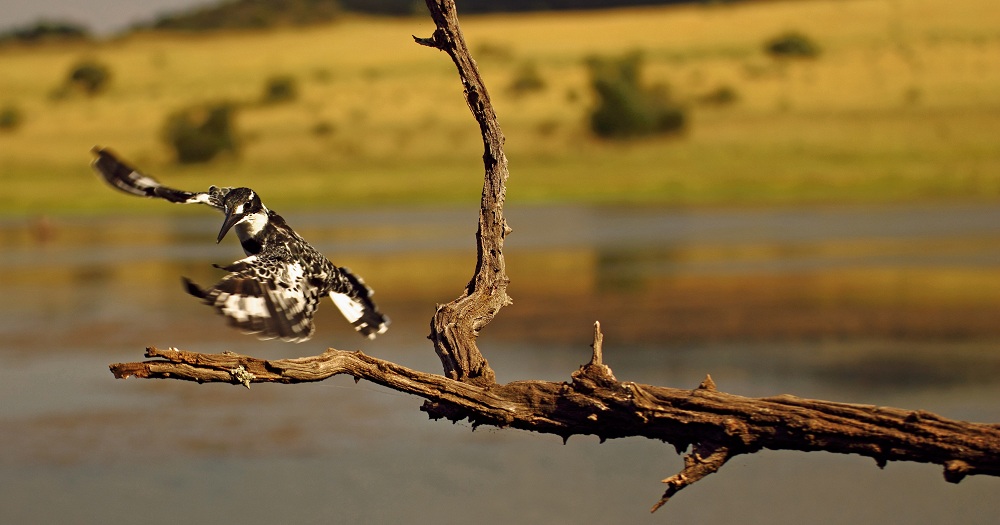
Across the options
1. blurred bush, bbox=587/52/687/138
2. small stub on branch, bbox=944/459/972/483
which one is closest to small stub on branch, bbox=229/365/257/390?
small stub on branch, bbox=944/459/972/483

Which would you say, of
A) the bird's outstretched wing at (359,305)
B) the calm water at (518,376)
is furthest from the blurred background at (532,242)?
the bird's outstretched wing at (359,305)

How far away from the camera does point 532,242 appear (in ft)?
77.5

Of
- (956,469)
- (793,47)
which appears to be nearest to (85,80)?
(793,47)

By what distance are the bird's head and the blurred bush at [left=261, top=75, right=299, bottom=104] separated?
115 ft

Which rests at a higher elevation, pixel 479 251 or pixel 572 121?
pixel 572 121

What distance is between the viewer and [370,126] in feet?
120

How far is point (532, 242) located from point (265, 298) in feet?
59.3

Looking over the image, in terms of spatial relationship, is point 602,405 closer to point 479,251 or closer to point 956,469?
point 479,251

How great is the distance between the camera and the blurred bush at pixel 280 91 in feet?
134

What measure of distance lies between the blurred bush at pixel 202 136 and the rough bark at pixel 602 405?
30.1 meters

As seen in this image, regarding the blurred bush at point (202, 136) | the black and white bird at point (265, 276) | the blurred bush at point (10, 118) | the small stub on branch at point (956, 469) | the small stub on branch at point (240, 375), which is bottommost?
the small stub on branch at point (240, 375)

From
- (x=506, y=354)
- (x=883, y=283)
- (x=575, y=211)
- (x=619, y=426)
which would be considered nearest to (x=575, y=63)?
(x=575, y=211)

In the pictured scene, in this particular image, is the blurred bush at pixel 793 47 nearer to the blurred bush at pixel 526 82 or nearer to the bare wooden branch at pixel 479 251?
the blurred bush at pixel 526 82

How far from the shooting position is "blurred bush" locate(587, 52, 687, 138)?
3534 centimetres
